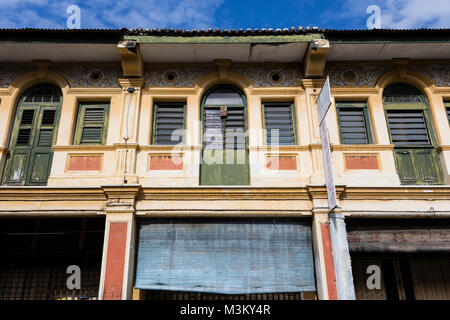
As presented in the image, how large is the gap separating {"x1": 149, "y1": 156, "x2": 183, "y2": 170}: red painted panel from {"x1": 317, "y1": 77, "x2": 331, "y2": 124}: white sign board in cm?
329

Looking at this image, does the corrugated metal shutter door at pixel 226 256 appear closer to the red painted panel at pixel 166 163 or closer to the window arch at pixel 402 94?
the red painted panel at pixel 166 163

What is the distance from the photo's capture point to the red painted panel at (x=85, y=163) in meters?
8.15

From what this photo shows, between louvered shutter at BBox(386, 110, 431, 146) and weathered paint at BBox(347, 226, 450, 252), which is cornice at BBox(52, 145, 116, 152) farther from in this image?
louvered shutter at BBox(386, 110, 431, 146)

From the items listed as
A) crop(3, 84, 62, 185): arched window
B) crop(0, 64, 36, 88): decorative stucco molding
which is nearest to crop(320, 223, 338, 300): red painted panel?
crop(3, 84, 62, 185): arched window

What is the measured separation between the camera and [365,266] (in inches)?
327

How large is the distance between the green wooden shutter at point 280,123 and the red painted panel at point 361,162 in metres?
1.32

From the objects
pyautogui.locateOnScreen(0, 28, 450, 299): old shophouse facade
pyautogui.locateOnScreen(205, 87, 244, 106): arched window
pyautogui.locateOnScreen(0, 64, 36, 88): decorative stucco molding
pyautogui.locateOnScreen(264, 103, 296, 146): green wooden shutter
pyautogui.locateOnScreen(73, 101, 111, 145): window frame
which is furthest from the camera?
pyautogui.locateOnScreen(205, 87, 244, 106): arched window

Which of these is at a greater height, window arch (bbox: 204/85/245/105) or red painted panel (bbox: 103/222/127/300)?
window arch (bbox: 204/85/245/105)

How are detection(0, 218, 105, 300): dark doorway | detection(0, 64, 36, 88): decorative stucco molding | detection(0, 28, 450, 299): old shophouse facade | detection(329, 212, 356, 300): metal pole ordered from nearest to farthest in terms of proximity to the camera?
1. detection(329, 212, 356, 300): metal pole
2. detection(0, 28, 450, 299): old shophouse facade
3. detection(0, 218, 105, 300): dark doorway
4. detection(0, 64, 36, 88): decorative stucco molding

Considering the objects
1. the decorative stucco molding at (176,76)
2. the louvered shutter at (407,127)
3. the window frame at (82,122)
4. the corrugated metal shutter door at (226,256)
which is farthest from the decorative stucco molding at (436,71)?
the window frame at (82,122)

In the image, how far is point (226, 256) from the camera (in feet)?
24.8

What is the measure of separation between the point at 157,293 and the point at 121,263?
4.28ft

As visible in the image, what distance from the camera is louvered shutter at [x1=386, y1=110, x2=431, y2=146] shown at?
8.50 meters

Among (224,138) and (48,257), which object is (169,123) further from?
(48,257)
